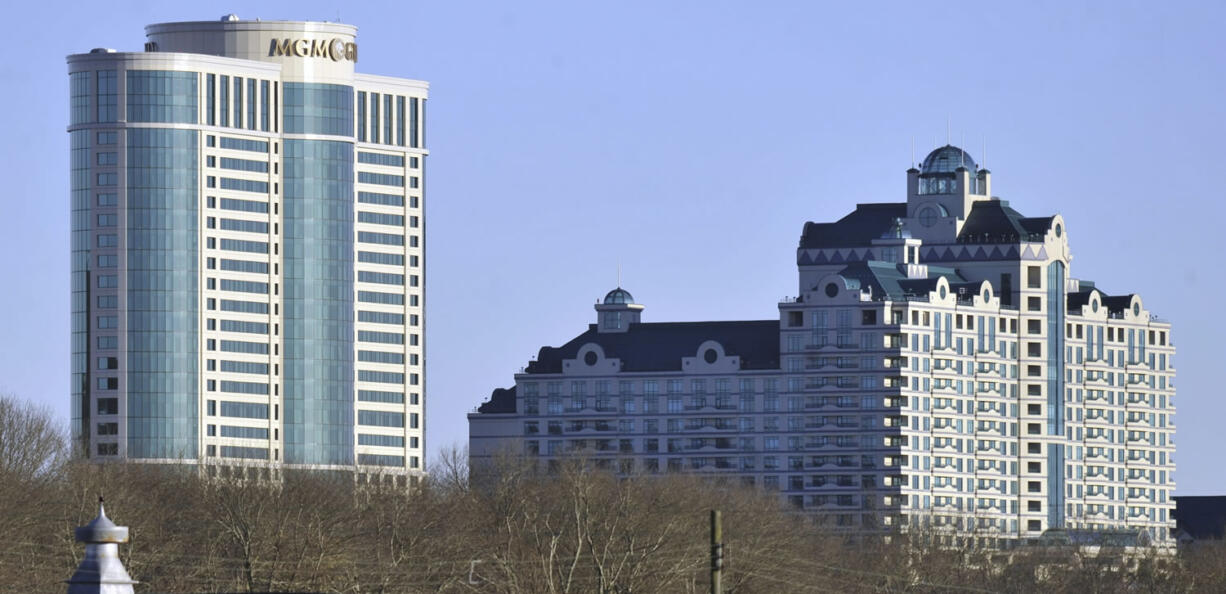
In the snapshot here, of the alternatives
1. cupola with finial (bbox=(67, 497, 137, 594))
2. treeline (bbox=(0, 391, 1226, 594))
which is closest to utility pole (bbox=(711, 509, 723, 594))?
cupola with finial (bbox=(67, 497, 137, 594))

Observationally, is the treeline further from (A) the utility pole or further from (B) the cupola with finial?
(B) the cupola with finial

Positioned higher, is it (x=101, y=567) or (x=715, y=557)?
(x=101, y=567)

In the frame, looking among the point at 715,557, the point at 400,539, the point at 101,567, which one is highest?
the point at 101,567

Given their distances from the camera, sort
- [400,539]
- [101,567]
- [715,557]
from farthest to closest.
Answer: [400,539]
[715,557]
[101,567]

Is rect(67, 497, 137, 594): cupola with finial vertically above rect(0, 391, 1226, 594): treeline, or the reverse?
rect(67, 497, 137, 594): cupola with finial

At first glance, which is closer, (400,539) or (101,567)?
(101,567)

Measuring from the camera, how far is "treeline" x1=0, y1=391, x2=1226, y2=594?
476 ft

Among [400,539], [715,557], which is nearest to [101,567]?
[715,557]

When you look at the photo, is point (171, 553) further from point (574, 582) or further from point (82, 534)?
point (82, 534)

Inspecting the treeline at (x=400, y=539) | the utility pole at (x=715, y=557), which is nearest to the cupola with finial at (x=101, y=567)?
the utility pole at (x=715, y=557)

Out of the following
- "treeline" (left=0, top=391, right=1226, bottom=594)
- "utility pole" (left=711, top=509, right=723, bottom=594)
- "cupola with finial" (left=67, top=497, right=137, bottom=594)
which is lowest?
"treeline" (left=0, top=391, right=1226, bottom=594)

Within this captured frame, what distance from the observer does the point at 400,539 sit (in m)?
160

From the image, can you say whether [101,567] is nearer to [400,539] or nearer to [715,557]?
[715,557]

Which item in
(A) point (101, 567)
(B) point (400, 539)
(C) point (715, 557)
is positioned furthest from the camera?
(B) point (400, 539)
